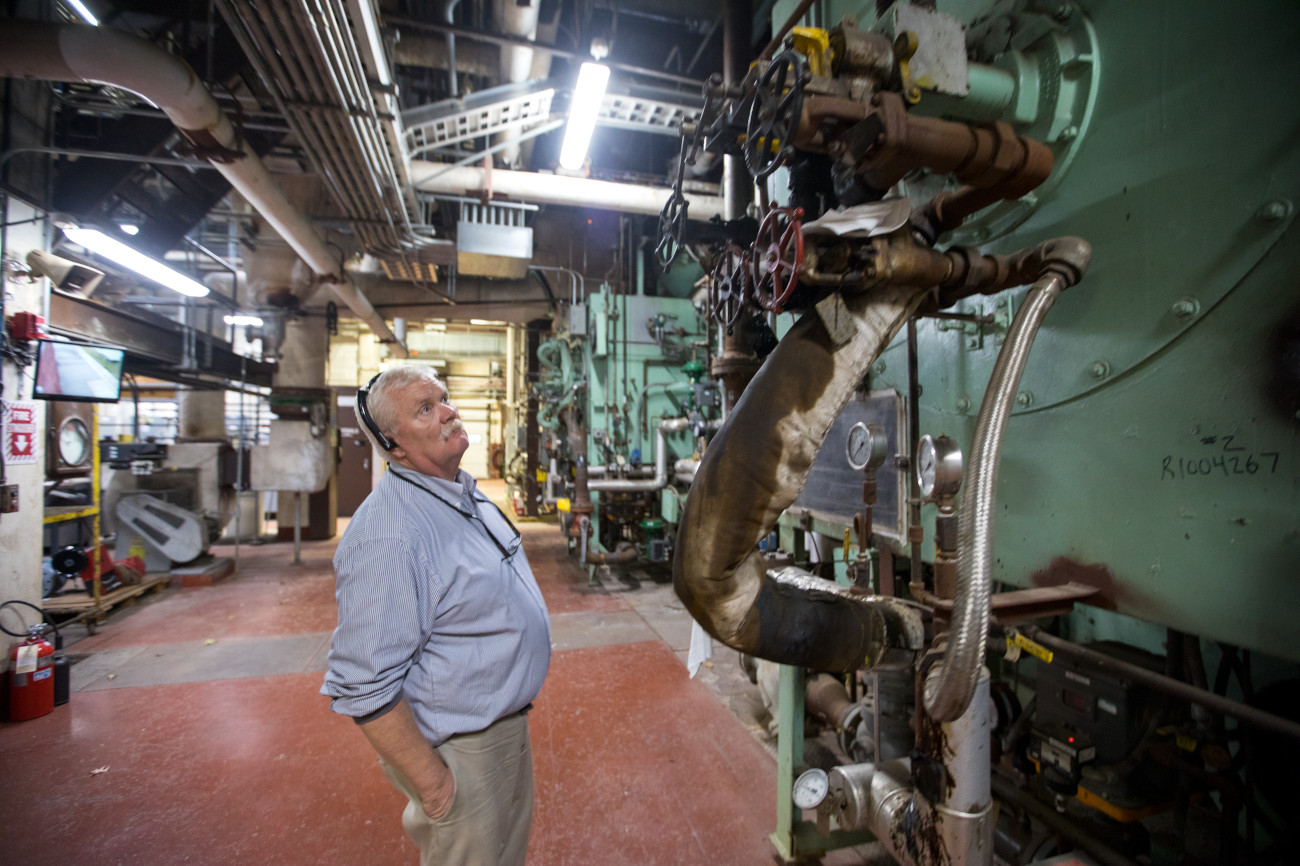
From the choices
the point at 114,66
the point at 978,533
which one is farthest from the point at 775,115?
the point at 114,66

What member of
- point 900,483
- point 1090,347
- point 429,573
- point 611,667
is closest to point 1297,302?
point 1090,347

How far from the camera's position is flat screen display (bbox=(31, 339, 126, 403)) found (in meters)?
4.04

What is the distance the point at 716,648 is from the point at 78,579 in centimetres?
692

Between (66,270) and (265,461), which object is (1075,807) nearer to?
(66,270)

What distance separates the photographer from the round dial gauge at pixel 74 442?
191 inches

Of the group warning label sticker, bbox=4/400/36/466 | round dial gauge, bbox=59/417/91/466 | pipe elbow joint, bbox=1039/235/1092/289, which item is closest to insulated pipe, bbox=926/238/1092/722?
pipe elbow joint, bbox=1039/235/1092/289

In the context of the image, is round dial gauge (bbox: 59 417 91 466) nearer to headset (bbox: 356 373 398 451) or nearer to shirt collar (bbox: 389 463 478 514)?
headset (bbox: 356 373 398 451)

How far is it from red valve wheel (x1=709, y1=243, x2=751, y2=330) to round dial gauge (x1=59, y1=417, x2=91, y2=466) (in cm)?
632

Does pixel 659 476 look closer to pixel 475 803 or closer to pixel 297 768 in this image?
pixel 297 768

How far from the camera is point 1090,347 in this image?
1.39 m

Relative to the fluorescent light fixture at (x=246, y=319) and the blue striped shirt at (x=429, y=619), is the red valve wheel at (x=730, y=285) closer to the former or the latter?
the blue striped shirt at (x=429, y=619)

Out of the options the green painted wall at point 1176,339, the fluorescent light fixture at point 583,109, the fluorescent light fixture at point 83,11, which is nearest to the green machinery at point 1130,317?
the green painted wall at point 1176,339

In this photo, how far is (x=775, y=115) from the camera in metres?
1.08

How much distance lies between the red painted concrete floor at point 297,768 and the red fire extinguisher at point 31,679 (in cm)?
9
